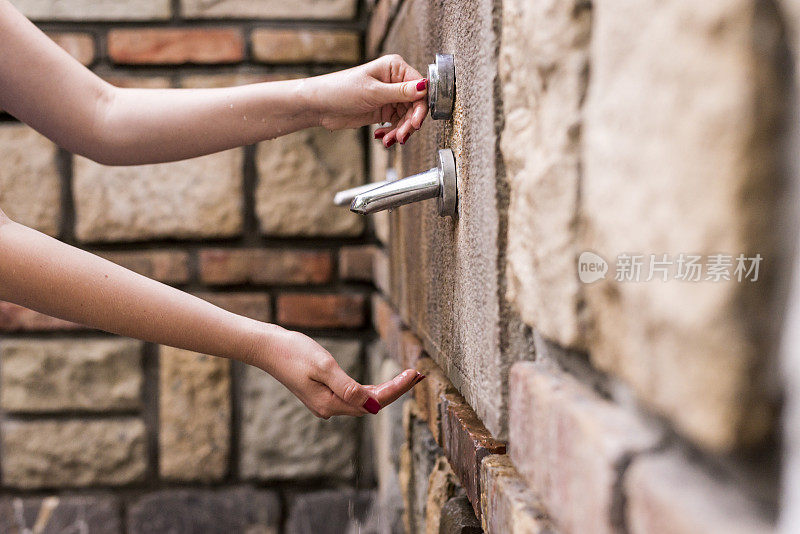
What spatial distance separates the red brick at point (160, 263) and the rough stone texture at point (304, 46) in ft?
1.31

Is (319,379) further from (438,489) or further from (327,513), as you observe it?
(327,513)

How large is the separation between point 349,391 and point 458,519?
5.7 inches

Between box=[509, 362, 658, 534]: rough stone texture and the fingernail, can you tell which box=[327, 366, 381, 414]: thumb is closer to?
the fingernail

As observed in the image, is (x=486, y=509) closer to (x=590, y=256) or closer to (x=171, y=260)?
(x=590, y=256)

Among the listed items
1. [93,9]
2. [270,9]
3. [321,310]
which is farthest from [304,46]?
[321,310]

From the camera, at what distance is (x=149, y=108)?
2.84 ft

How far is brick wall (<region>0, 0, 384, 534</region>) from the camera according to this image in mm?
1349

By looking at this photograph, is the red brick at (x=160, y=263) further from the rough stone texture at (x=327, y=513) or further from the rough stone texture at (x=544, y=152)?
the rough stone texture at (x=544, y=152)

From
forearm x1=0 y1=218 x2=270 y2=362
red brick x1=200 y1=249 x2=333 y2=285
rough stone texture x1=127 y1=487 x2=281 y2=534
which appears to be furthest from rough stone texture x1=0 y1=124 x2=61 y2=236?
forearm x1=0 y1=218 x2=270 y2=362

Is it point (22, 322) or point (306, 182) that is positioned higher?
point (306, 182)

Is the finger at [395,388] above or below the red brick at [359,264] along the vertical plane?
below

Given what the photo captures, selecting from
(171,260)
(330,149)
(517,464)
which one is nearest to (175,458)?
(171,260)

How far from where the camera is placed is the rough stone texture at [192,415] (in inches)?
54.3

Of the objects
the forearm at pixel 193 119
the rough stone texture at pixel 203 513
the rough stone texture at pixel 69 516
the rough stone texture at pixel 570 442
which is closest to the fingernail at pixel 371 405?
the rough stone texture at pixel 570 442
